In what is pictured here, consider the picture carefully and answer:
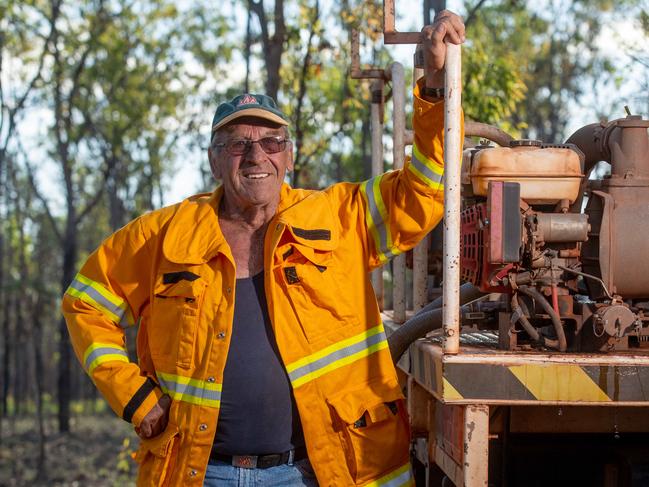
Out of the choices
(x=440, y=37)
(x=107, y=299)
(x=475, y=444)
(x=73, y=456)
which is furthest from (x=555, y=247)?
(x=73, y=456)

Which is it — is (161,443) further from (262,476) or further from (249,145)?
(249,145)

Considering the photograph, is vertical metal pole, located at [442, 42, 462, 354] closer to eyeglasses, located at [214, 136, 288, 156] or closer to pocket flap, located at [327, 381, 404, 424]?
pocket flap, located at [327, 381, 404, 424]

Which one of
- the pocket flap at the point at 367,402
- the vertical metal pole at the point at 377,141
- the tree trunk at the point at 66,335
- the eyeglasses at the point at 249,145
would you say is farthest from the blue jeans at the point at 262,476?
the tree trunk at the point at 66,335

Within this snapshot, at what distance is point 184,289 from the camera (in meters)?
3.45

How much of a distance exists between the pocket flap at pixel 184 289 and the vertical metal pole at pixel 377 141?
2.05m

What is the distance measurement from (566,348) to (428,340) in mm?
609

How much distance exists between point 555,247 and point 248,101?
1.24 meters

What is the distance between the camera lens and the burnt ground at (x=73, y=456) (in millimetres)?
14602

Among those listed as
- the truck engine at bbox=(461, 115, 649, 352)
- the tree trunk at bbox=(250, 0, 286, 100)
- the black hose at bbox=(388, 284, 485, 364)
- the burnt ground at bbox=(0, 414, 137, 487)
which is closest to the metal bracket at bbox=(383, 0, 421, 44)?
the truck engine at bbox=(461, 115, 649, 352)

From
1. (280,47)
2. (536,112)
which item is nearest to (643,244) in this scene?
(280,47)

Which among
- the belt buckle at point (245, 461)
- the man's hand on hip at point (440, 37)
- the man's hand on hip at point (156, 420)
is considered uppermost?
the man's hand on hip at point (440, 37)

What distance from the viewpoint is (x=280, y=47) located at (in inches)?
352

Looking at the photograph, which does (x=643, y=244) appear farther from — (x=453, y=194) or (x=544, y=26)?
(x=544, y=26)

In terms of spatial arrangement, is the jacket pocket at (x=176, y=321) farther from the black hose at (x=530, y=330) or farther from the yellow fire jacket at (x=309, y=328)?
the black hose at (x=530, y=330)
